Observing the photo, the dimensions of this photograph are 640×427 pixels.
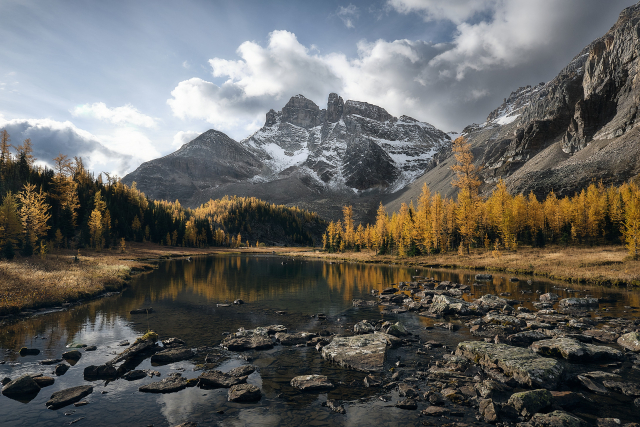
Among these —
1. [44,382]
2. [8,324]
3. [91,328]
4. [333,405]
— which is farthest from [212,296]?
[333,405]

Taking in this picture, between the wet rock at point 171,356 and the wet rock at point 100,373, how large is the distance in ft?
6.10

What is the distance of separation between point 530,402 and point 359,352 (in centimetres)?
763

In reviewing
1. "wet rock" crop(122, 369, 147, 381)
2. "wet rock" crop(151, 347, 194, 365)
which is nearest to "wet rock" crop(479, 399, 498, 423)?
"wet rock" crop(151, 347, 194, 365)

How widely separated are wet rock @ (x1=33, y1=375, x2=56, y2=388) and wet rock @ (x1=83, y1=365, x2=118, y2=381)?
3.79 feet

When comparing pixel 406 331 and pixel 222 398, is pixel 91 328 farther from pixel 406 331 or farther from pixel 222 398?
pixel 406 331

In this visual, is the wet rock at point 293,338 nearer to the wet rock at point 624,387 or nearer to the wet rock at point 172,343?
the wet rock at point 172,343

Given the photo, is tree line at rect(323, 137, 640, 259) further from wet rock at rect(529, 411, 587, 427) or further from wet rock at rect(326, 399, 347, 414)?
wet rock at rect(326, 399, 347, 414)

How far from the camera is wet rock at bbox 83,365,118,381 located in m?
13.5

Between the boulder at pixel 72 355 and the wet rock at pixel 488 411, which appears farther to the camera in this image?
the boulder at pixel 72 355

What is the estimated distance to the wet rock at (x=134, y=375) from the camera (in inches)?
529

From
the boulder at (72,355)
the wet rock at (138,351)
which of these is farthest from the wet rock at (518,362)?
the boulder at (72,355)

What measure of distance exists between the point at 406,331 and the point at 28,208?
71962 mm

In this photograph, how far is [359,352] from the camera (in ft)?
51.2

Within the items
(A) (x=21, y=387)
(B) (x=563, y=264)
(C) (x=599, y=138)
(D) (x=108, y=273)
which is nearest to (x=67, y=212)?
(D) (x=108, y=273)
